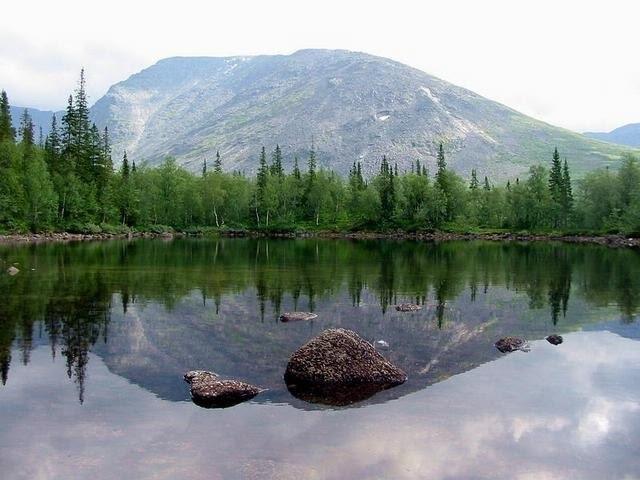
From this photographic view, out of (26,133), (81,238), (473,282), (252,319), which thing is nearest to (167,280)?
(252,319)

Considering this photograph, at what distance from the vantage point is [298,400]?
2291 cm

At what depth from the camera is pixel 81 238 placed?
14100 cm

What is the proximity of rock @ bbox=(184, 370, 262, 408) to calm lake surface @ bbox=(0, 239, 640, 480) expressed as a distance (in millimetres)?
453

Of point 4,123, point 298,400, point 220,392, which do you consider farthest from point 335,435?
point 4,123

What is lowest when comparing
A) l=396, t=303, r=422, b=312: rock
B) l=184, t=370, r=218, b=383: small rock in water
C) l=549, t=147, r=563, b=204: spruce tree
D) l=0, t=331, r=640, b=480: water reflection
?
l=0, t=331, r=640, b=480: water reflection

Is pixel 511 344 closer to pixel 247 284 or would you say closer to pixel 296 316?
pixel 296 316

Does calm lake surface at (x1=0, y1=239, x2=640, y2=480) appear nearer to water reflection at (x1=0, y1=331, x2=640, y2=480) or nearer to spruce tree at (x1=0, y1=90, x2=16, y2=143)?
water reflection at (x1=0, y1=331, x2=640, y2=480)

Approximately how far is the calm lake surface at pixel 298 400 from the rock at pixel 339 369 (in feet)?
3.15

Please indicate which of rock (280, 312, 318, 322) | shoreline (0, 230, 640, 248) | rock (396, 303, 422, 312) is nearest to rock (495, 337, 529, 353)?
rock (396, 303, 422, 312)

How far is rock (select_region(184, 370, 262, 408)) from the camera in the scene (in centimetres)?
2239

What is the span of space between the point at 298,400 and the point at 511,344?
609 inches

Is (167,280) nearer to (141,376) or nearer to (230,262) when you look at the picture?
(230,262)

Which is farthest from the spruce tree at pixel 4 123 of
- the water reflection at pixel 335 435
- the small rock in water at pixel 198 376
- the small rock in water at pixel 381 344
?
the water reflection at pixel 335 435

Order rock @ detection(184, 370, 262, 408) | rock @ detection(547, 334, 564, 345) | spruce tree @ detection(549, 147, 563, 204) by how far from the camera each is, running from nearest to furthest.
→ rock @ detection(184, 370, 262, 408) < rock @ detection(547, 334, 564, 345) < spruce tree @ detection(549, 147, 563, 204)
